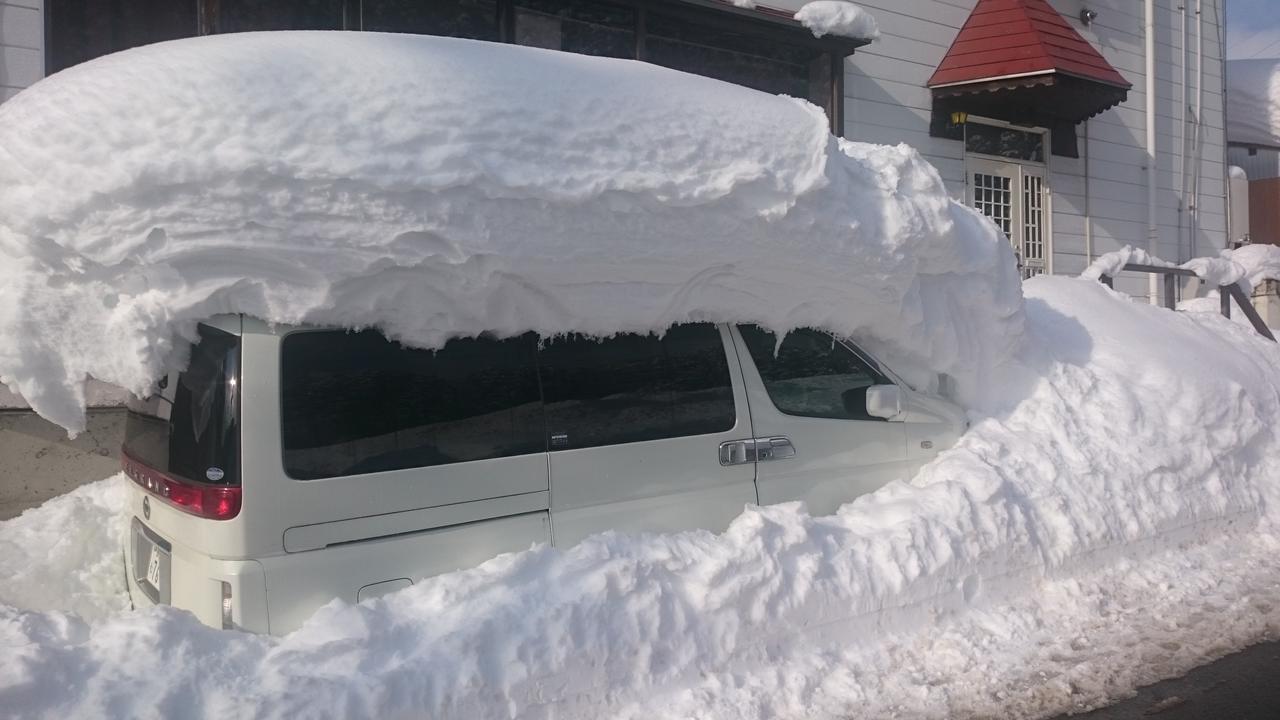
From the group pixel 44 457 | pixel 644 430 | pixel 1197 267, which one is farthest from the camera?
pixel 1197 267

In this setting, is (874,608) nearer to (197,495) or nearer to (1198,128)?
(197,495)

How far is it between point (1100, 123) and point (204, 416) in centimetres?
1251

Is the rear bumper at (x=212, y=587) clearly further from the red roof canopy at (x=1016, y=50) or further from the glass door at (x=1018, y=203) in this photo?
the glass door at (x=1018, y=203)

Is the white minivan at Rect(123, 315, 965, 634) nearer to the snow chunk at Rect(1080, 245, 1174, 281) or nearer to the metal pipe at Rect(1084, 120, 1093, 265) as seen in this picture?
the snow chunk at Rect(1080, 245, 1174, 281)

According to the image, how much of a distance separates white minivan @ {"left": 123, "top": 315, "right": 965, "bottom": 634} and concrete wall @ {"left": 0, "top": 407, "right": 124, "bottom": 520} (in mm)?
2432

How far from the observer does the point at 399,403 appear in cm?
326

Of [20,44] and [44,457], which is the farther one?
[20,44]

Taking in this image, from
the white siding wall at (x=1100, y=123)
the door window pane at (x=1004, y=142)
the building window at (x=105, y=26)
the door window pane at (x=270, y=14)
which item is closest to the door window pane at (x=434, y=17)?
the door window pane at (x=270, y=14)

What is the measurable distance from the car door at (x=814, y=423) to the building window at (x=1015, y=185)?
7.31m

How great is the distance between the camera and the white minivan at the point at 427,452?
3.00 meters

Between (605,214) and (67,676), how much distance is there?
2.40 metres

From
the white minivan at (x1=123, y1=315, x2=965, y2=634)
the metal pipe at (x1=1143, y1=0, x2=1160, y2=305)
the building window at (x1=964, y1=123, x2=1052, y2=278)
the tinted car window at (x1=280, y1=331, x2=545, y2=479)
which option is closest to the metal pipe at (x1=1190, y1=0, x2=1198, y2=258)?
the metal pipe at (x1=1143, y1=0, x2=1160, y2=305)

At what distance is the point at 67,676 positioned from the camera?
272cm

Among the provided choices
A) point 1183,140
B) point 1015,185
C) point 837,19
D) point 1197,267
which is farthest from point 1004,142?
point 1183,140
